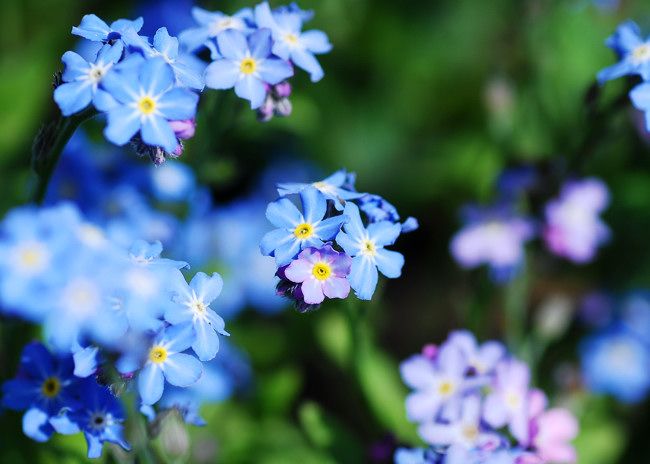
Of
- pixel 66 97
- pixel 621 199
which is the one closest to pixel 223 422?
pixel 66 97

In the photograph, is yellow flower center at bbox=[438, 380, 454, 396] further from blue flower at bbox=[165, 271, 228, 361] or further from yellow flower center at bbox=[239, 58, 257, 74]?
yellow flower center at bbox=[239, 58, 257, 74]

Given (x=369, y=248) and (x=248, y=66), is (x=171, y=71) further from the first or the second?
(x=369, y=248)

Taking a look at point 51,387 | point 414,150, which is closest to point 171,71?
point 51,387

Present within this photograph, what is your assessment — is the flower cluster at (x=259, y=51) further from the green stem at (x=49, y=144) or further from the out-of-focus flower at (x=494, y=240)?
the out-of-focus flower at (x=494, y=240)

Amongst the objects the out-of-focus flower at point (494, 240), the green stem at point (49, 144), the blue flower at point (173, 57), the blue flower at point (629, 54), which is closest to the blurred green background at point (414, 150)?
the out-of-focus flower at point (494, 240)

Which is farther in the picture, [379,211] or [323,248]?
[379,211]

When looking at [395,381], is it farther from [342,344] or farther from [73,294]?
[73,294]

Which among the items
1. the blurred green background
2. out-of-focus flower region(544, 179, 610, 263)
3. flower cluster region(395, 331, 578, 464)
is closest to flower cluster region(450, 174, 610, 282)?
out-of-focus flower region(544, 179, 610, 263)
